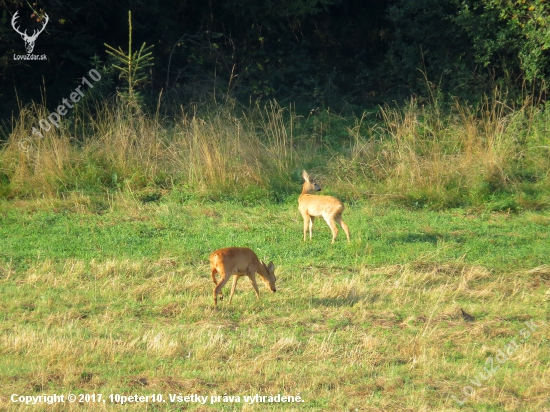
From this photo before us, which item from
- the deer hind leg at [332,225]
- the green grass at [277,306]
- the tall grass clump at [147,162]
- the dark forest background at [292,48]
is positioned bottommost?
the green grass at [277,306]

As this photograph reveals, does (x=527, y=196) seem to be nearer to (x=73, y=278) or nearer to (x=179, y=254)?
(x=179, y=254)

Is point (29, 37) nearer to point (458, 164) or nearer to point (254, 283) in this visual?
point (458, 164)

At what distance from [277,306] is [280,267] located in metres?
1.19

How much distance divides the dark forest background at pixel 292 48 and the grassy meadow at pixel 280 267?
3.05 m

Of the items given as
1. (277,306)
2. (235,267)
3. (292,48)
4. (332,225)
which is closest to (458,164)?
(332,225)

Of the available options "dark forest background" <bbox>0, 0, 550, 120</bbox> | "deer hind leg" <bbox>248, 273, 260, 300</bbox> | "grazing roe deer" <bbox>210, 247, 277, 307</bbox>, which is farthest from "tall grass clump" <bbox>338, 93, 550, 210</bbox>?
"deer hind leg" <bbox>248, 273, 260, 300</bbox>

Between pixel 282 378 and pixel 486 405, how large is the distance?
1526 mm

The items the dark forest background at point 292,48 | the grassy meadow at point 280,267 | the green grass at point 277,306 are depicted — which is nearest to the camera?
the green grass at point 277,306

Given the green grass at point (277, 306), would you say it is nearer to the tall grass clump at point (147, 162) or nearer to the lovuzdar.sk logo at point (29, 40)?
the tall grass clump at point (147, 162)

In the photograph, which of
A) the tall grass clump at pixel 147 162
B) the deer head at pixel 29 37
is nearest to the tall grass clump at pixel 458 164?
the tall grass clump at pixel 147 162

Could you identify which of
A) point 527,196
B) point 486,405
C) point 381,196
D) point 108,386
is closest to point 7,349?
point 108,386

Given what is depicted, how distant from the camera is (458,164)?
12594mm

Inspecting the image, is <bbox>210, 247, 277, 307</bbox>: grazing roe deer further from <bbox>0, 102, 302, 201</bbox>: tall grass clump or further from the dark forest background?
the dark forest background

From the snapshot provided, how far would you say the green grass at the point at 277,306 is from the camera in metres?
5.77
